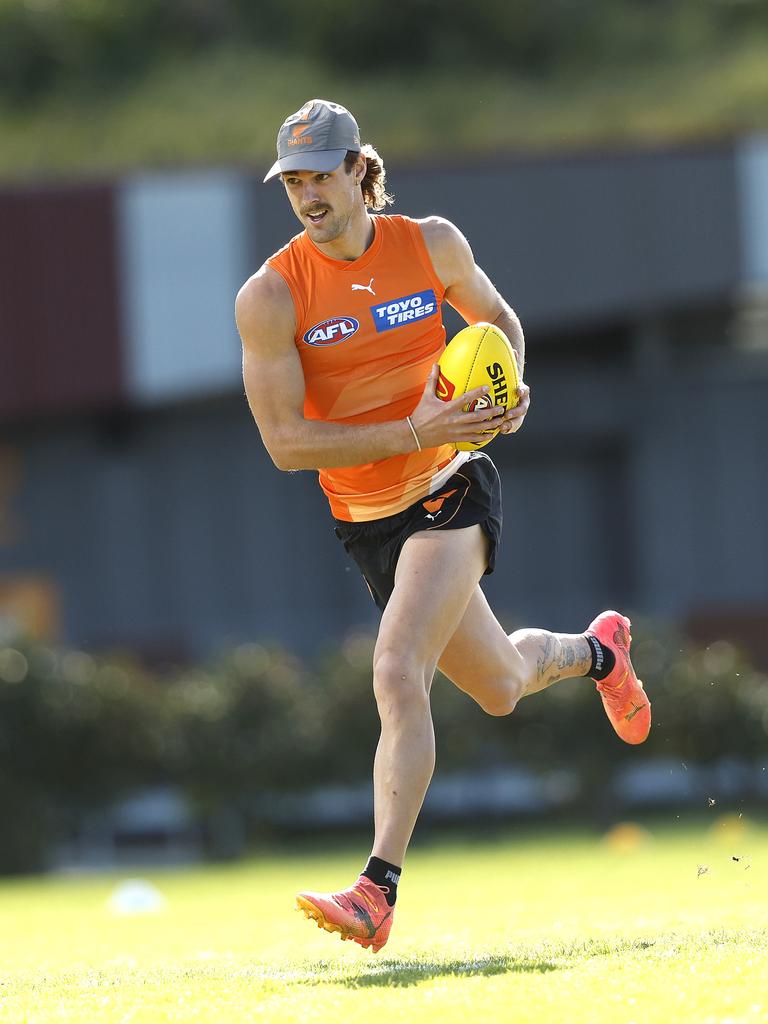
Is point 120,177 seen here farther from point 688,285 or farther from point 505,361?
point 505,361

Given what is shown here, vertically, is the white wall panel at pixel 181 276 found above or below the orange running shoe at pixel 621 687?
above

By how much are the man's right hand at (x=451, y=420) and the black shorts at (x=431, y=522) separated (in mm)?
354

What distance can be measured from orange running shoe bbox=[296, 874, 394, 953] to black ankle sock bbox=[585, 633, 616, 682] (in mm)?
1865

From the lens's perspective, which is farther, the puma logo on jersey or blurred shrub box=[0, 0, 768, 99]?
blurred shrub box=[0, 0, 768, 99]

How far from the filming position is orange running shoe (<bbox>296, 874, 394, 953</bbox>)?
5664 millimetres

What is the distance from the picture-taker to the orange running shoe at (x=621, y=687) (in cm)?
746

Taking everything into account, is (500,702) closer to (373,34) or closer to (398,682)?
(398,682)

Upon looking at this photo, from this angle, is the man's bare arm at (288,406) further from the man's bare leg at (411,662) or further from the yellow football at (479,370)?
the man's bare leg at (411,662)

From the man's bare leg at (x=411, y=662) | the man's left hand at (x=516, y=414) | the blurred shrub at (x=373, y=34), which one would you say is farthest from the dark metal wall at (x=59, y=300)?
the man's bare leg at (x=411, y=662)

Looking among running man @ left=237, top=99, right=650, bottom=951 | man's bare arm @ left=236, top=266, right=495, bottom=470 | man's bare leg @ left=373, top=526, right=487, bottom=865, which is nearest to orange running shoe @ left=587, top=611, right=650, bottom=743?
running man @ left=237, top=99, right=650, bottom=951

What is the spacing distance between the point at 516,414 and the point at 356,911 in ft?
6.12

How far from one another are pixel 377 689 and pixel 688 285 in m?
18.2

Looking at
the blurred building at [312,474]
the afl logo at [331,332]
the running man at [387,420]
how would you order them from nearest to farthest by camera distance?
the running man at [387,420], the afl logo at [331,332], the blurred building at [312,474]

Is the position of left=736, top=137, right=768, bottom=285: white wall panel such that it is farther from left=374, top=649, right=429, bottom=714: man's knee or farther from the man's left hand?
left=374, top=649, right=429, bottom=714: man's knee
